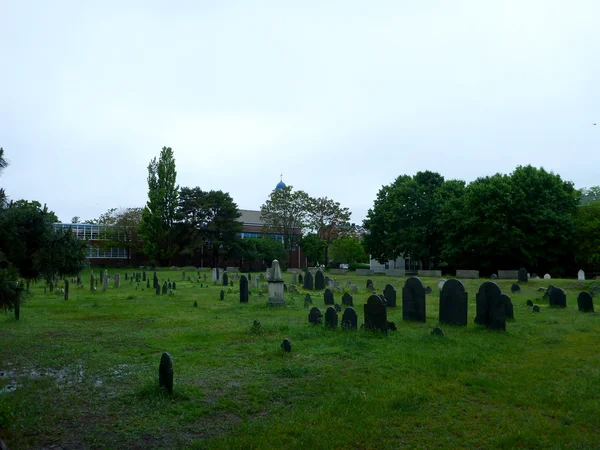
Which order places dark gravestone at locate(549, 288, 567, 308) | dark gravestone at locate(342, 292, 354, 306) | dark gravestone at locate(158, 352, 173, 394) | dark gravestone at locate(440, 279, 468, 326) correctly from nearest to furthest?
dark gravestone at locate(158, 352, 173, 394) < dark gravestone at locate(440, 279, 468, 326) < dark gravestone at locate(342, 292, 354, 306) < dark gravestone at locate(549, 288, 567, 308)

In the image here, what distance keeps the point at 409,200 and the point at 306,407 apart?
1712 inches

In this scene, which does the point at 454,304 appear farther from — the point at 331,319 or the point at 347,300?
the point at 347,300

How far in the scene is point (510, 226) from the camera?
37.3m

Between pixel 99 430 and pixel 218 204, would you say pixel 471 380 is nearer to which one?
pixel 99 430

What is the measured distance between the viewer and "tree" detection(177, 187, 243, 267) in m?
57.8

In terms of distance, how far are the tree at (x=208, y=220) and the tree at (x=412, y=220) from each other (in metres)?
19.5

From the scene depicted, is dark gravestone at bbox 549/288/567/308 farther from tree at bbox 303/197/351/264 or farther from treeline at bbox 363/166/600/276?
tree at bbox 303/197/351/264

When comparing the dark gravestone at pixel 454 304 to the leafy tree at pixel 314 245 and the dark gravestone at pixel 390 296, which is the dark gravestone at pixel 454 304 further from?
the leafy tree at pixel 314 245

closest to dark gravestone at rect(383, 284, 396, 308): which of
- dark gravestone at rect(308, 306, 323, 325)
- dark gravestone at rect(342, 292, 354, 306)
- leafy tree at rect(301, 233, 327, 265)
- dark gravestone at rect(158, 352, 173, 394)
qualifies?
dark gravestone at rect(342, 292, 354, 306)

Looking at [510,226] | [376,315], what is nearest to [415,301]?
[376,315]

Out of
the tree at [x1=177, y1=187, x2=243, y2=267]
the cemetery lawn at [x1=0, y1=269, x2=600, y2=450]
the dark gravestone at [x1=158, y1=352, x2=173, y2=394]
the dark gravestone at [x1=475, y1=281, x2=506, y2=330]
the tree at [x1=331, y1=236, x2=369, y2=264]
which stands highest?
the tree at [x1=177, y1=187, x2=243, y2=267]

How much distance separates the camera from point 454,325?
1123 centimetres

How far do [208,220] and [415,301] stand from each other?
163 feet

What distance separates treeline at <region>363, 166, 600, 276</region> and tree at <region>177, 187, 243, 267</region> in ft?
75.1
